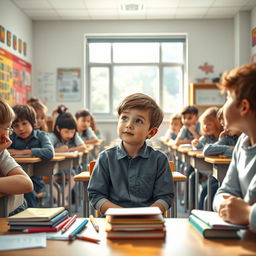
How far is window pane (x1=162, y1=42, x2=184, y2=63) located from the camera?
8.35m

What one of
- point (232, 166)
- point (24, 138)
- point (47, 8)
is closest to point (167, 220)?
point (232, 166)

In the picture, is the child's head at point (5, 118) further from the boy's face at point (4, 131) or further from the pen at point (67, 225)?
the pen at point (67, 225)

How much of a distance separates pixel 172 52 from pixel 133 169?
7078 millimetres

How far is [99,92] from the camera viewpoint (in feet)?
28.0

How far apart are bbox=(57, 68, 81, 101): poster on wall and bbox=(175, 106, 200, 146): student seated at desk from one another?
3109mm

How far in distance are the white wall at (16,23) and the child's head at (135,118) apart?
5.24 m

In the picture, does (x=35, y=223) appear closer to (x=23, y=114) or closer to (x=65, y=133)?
(x=23, y=114)

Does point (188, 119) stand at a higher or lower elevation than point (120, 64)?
lower

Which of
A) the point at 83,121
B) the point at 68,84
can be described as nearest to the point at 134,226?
the point at 83,121

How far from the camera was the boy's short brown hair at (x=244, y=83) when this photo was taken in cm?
104

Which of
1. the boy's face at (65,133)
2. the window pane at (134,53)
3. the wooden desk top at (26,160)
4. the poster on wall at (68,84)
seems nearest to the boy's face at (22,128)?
the wooden desk top at (26,160)

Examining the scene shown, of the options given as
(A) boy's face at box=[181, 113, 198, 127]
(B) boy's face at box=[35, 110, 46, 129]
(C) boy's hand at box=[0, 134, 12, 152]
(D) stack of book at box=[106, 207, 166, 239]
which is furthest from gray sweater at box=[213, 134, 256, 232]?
(A) boy's face at box=[181, 113, 198, 127]

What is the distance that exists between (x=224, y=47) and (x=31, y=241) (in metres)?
7.76

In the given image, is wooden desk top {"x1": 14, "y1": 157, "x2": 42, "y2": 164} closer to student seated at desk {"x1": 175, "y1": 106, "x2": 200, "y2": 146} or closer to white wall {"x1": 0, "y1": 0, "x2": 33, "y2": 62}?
student seated at desk {"x1": 175, "y1": 106, "x2": 200, "y2": 146}
